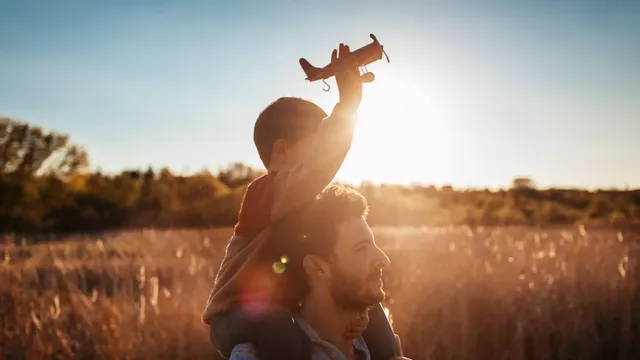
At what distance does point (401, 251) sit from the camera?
26.1 feet

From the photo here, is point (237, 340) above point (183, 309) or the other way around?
above

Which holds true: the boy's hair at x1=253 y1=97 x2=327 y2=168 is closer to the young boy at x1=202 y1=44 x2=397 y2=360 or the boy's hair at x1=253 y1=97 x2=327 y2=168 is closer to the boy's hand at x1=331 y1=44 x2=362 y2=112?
the young boy at x1=202 y1=44 x2=397 y2=360

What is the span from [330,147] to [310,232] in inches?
10.5

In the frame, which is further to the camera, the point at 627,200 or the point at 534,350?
the point at 627,200

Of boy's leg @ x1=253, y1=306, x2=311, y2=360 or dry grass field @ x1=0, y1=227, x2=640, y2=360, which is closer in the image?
boy's leg @ x1=253, y1=306, x2=311, y2=360

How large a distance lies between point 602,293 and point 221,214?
60.4 ft

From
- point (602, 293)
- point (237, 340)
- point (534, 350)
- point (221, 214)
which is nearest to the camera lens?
point (237, 340)

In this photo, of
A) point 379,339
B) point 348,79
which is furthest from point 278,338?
point 348,79

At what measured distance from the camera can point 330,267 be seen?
1.88 m

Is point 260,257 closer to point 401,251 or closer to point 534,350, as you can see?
point 534,350

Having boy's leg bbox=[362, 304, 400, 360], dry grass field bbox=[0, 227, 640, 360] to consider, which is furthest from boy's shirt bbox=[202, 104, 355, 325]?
dry grass field bbox=[0, 227, 640, 360]

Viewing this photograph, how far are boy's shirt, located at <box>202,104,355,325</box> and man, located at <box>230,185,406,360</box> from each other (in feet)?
0.22

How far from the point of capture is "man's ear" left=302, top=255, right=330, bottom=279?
1.88 metres

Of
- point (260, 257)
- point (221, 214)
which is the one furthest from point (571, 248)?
point (221, 214)
